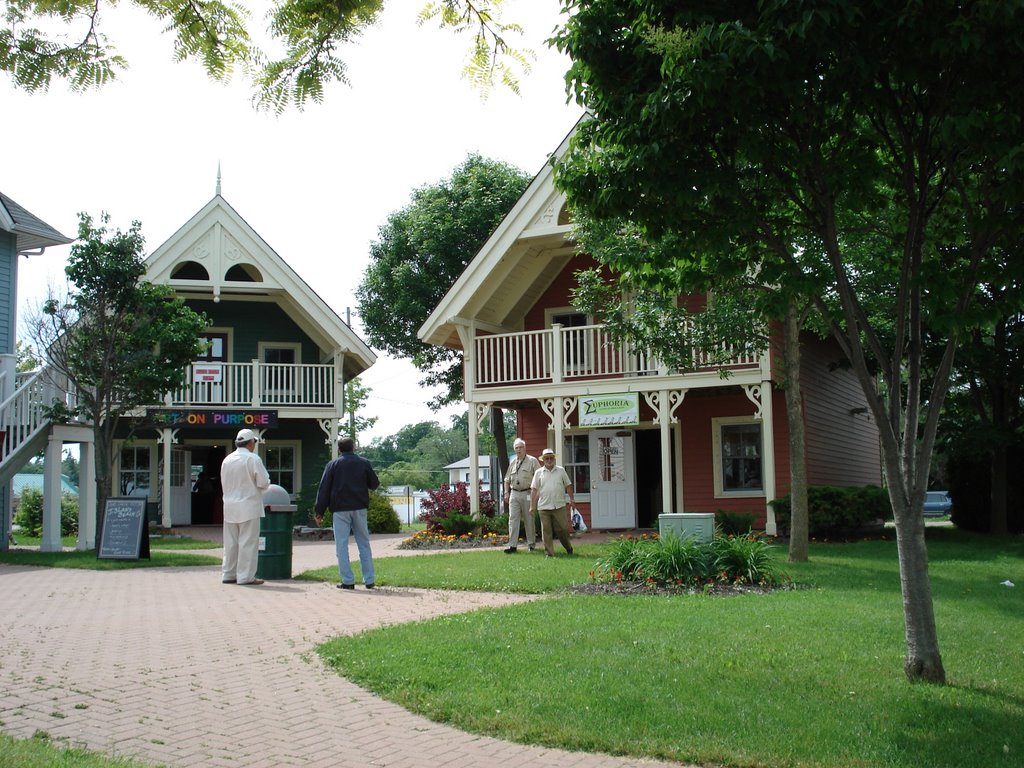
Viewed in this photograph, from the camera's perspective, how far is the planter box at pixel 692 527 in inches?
459

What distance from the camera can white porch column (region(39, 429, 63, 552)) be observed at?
18.0m

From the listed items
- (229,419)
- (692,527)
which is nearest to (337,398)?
(229,419)

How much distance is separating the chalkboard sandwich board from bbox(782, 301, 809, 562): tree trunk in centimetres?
981

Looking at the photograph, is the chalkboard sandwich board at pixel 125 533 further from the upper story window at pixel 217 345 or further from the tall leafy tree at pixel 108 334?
the upper story window at pixel 217 345

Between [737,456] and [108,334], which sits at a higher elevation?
[108,334]

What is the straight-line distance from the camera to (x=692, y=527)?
1174 centimetres

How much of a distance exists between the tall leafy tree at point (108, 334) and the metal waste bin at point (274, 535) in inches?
206

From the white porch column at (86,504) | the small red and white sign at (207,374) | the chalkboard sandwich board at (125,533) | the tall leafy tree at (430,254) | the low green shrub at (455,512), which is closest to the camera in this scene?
the chalkboard sandwich board at (125,533)

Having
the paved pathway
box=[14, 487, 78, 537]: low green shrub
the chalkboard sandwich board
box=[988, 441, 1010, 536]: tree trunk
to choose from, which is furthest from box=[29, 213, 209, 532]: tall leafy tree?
box=[988, 441, 1010, 536]: tree trunk

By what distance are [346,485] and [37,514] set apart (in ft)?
64.1

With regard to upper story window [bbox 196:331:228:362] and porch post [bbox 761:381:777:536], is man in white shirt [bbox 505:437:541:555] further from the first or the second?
upper story window [bbox 196:331:228:362]

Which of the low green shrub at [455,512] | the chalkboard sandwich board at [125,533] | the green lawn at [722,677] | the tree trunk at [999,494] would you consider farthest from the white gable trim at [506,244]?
the green lawn at [722,677]

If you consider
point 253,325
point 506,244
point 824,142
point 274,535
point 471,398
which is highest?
point 506,244

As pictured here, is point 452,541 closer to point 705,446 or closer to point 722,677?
point 705,446
